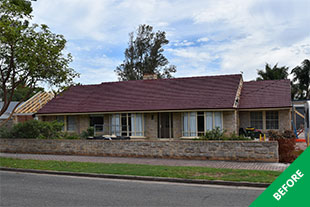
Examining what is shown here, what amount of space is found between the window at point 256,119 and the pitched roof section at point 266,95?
3.25ft

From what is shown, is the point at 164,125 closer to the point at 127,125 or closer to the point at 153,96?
the point at 153,96

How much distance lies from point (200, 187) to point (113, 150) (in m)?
8.41

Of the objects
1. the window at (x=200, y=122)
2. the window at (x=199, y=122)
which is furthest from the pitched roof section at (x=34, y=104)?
the window at (x=200, y=122)

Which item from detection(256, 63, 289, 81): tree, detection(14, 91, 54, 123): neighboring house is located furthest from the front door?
detection(256, 63, 289, 81): tree

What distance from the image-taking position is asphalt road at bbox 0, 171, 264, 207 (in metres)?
8.52

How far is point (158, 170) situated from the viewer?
42.5ft

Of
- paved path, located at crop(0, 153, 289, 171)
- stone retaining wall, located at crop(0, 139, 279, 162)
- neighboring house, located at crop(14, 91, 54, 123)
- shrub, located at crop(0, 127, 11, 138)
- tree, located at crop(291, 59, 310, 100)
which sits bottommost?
paved path, located at crop(0, 153, 289, 171)

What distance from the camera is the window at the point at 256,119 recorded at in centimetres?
2645

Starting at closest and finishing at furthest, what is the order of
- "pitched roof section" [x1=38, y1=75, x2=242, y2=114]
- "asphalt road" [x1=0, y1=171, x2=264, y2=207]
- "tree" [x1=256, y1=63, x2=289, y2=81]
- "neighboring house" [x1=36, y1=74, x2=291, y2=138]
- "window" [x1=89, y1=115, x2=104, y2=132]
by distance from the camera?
"asphalt road" [x1=0, y1=171, x2=264, y2=207]
"neighboring house" [x1=36, y1=74, x2=291, y2=138]
"pitched roof section" [x1=38, y1=75, x2=242, y2=114]
"window" [x1=89, y1=115, x2=104, y2=132]
"tree" [x1=256, y1=63, x2=289, y2=81]

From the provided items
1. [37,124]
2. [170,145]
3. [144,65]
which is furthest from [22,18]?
[144,65]

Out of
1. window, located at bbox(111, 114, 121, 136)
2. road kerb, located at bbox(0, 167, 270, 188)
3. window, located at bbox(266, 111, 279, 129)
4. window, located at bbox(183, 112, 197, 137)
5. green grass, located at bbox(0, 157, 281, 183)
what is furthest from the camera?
window, located at bbox(111, 114, 121, 136)

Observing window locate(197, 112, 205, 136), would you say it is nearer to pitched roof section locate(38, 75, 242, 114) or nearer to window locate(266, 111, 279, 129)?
pitched roof section locate(38, 75, 242, 114)

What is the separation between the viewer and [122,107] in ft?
88.2

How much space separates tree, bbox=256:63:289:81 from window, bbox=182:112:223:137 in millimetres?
30605
